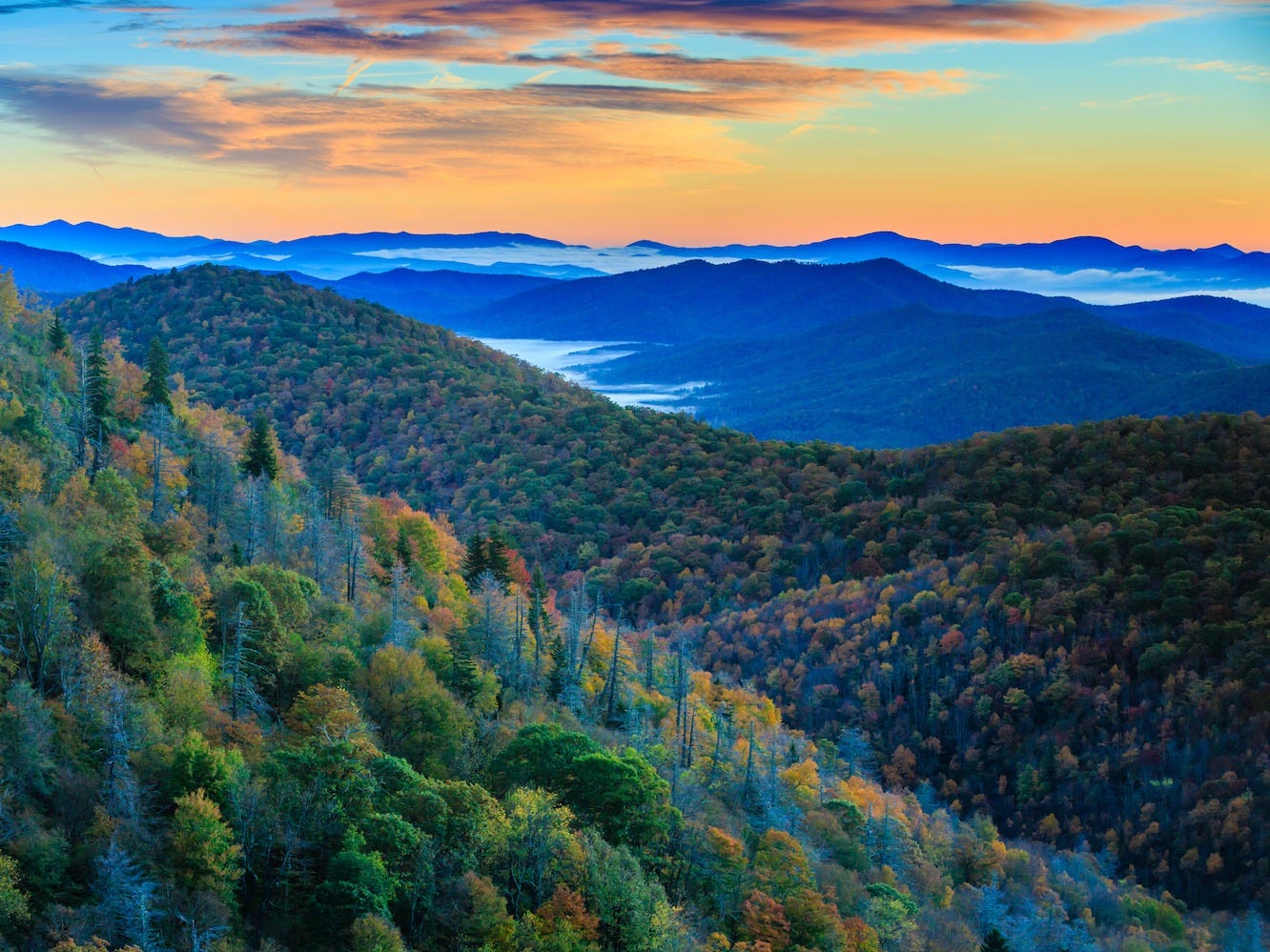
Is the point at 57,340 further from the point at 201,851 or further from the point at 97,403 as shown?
the point at 201,851

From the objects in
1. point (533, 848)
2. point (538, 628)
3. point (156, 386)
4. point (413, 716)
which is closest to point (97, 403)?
point (156, 386)

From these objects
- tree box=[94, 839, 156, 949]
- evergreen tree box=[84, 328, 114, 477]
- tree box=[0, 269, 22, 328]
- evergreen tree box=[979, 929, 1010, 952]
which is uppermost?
tree box=[0, 269, 22, 328]

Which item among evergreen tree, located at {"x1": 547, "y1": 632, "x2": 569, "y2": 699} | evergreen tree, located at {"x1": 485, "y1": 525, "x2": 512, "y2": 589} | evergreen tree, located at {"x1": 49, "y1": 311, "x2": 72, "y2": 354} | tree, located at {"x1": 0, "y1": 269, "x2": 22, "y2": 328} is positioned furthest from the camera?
evergreen tree, located at {"x1": 485, "y1": 525, "x2": 512, "y2": 589}

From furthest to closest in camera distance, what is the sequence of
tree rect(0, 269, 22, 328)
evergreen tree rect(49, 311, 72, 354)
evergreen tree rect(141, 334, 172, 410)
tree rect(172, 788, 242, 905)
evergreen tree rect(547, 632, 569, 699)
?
evergreen tree rect(49, 311, 72, 354) → evergreen tree rect(141, 334, 172, 410) → tree rect(0, 269, 22, 328) → evergreen tree rect(547, 632, 569, 699) → tree rect(172, 788, 242, 905)

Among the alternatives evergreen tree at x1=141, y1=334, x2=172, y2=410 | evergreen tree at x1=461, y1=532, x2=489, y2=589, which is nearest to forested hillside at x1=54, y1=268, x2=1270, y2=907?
evergreen tree at x1=461, y1=532, x2=489, y2=589

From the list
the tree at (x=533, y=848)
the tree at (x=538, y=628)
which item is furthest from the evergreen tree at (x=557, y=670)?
the tree at (x=533, y=848)

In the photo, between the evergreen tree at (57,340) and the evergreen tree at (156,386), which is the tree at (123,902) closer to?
the evergreen tree at (156,386)

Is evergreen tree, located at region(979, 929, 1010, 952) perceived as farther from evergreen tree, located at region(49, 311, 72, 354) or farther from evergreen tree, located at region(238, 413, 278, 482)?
evergreen tree, located at region(49, 311, 72, 354)

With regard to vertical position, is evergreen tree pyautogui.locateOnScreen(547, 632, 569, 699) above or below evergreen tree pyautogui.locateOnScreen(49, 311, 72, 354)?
below
